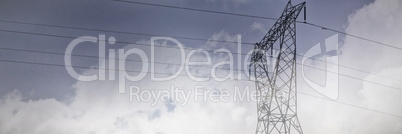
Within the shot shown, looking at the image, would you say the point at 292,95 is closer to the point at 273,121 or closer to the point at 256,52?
the point at 273,121

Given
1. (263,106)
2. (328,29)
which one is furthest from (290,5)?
(263,106)

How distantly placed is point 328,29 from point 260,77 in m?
6.94

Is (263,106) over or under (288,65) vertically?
under

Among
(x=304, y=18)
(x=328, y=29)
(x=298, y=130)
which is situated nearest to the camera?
(x=298, y=130)

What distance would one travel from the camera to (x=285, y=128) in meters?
18.7

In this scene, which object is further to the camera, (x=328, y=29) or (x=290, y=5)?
(x=328, y=29)

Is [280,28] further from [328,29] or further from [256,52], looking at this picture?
[328,29]

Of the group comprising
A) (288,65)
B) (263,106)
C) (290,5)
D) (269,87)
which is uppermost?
(290,5)

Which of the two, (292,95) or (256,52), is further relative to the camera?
(256,52)

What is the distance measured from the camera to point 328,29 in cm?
2136

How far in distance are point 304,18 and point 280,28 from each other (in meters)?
2.01

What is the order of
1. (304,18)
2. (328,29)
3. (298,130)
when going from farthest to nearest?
1. (328,29)
2. (304,18)
3. (298,130)

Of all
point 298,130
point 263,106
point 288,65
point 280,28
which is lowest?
point 298,130

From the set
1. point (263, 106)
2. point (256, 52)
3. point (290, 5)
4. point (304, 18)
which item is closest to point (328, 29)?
point (304, 18)
